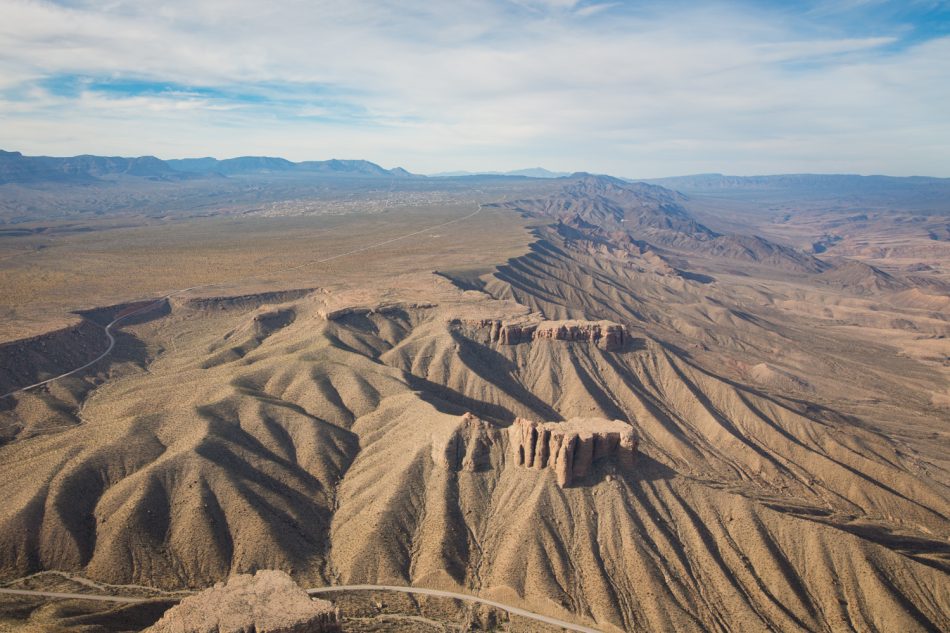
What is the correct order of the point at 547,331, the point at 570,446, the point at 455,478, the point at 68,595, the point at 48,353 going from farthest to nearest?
the point at 547,331, the point at 48,353, the point at 455,478, the point at 570,446, the point at 68,595

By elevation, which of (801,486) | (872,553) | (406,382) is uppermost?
(406,382)

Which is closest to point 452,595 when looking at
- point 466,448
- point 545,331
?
point 466,448

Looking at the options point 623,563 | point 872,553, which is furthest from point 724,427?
point 623,563

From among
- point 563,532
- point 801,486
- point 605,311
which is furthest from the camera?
point 605,311

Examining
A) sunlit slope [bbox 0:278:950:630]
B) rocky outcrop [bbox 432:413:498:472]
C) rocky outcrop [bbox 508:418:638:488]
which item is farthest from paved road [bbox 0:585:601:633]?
rocky outcrop [bbox 508:418:638:488]

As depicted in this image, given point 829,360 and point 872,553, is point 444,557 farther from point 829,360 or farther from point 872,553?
point 829,360

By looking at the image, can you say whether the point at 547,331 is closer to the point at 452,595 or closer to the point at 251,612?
the point at 452,595
